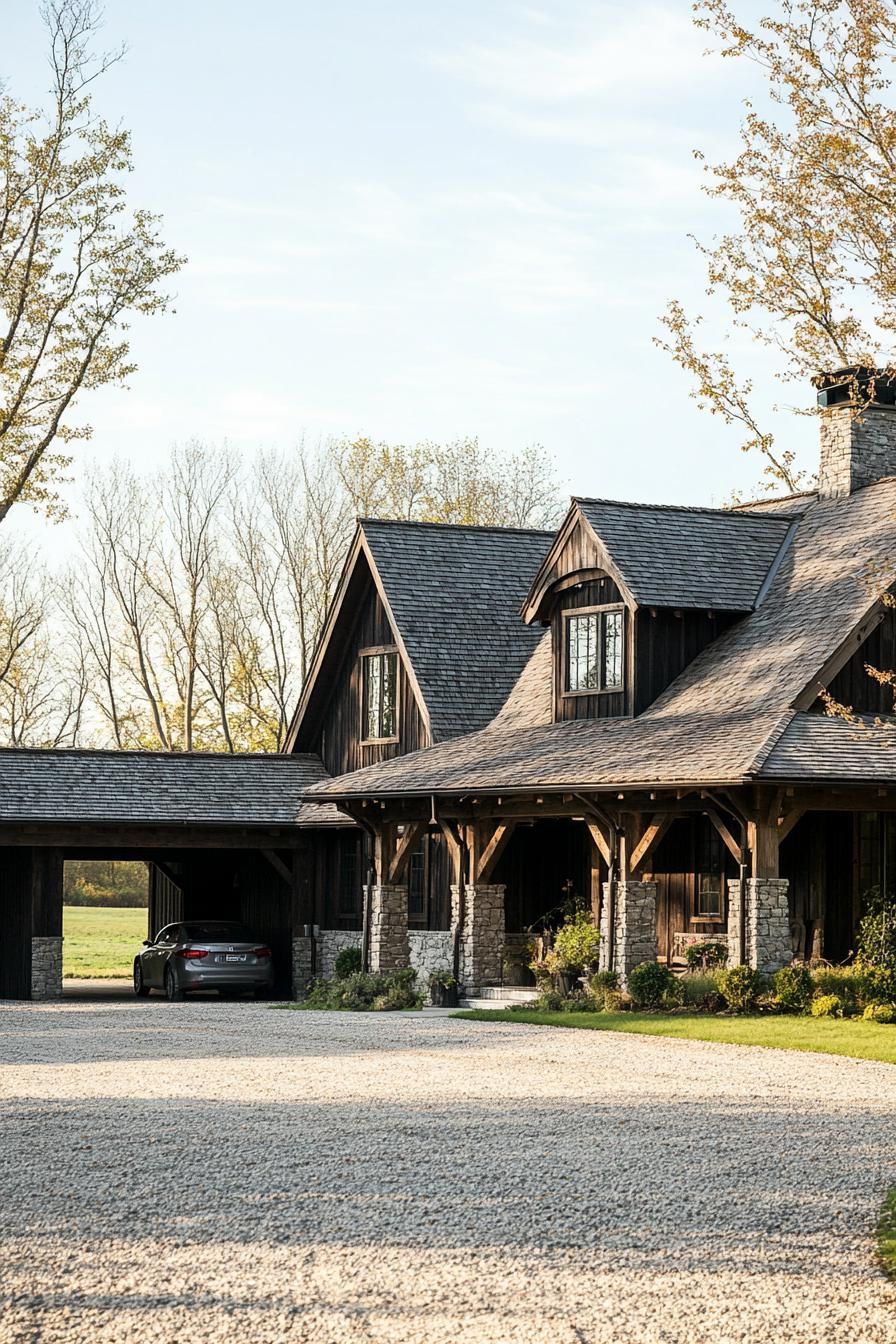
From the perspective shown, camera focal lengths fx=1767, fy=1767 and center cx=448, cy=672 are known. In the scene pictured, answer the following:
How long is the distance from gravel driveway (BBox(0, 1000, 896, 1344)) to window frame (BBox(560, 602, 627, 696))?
11.3 meters

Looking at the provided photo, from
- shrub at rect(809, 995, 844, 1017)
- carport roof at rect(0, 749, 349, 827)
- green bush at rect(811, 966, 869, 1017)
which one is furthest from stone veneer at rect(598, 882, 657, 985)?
carport roof at rect(0, 749, 349, 827)

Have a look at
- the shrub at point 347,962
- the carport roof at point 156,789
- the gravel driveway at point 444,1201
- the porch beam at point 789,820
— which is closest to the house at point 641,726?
the porch beam at point 789,820

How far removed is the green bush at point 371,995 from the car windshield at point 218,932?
12.2 ft

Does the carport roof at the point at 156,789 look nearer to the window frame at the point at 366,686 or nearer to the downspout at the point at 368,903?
the downspout at the point at 368,903

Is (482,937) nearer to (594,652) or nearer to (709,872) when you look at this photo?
(709,872)

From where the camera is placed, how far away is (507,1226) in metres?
8.65

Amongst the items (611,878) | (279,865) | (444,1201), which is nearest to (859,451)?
(611,878)

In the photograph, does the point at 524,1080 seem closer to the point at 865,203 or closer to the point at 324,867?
the point at 865,203

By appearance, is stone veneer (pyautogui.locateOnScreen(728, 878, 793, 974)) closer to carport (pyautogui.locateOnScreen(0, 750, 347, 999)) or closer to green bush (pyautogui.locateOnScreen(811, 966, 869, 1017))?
green bush (pyautogui.locateOnScreen(811, 966, 869, 1017))

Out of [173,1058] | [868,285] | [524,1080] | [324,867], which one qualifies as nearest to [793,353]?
[868,285]

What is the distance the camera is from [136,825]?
30.8 meters

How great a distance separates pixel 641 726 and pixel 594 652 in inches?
98.2

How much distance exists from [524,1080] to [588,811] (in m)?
8.88

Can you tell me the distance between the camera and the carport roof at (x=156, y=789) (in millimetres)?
30516
